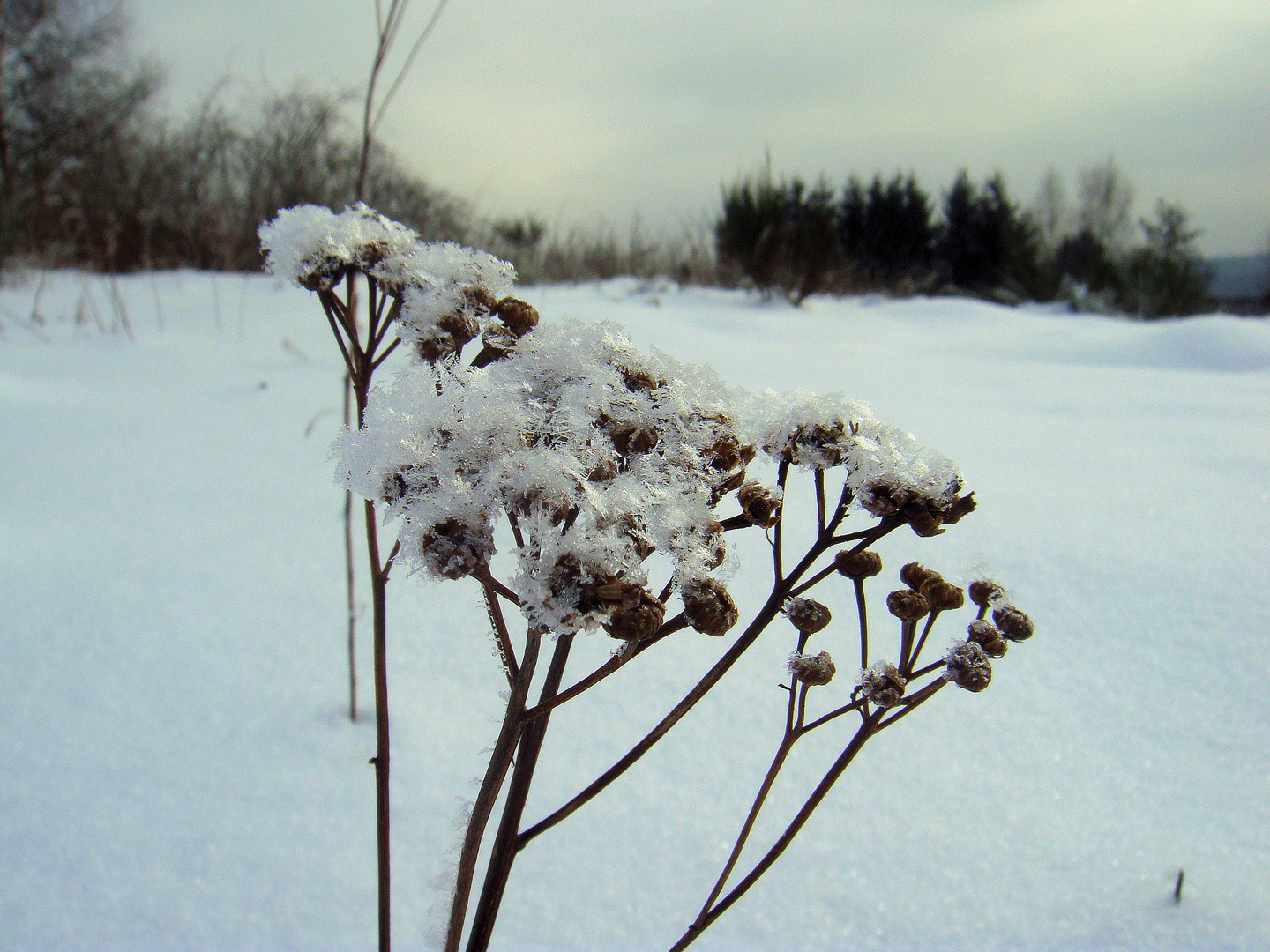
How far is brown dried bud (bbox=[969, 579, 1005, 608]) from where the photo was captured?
2.04 ft

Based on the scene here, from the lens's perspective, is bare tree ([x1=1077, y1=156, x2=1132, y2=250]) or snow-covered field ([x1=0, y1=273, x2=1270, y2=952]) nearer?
snow-covered field ([x1=0, y1=273, x2=1270, y2=952])

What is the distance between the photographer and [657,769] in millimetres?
1060

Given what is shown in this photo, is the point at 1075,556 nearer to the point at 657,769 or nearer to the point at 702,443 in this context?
the point at 657,769

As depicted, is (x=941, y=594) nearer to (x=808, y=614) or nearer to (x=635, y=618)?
(x=808, y=614)

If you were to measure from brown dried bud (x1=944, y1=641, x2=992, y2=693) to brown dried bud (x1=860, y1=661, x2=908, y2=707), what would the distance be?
0.12 feet

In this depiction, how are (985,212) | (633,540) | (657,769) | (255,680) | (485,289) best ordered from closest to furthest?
(633,540)
(485,289)
(657,769)
(255,680)
(985,212)

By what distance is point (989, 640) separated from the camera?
585mm

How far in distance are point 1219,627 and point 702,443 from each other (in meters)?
1.26

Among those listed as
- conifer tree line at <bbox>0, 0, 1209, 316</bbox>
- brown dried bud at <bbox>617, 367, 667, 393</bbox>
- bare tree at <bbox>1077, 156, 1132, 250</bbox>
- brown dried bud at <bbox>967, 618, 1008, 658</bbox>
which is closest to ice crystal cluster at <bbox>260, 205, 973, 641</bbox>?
brown dried bud at <bbox>617, 367, 667, 393</bbox>

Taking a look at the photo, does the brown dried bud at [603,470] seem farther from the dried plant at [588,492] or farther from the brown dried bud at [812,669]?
the brown dried bud at [812,669]

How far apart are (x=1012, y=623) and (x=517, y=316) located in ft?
1.50

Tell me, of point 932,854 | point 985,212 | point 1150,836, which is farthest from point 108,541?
point 985,212

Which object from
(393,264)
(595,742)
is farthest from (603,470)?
(595,742)

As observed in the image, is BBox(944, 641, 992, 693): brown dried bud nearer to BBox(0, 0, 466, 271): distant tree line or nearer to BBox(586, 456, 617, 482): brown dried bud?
BBox(586, 456, 617, 482): brown dried bud
